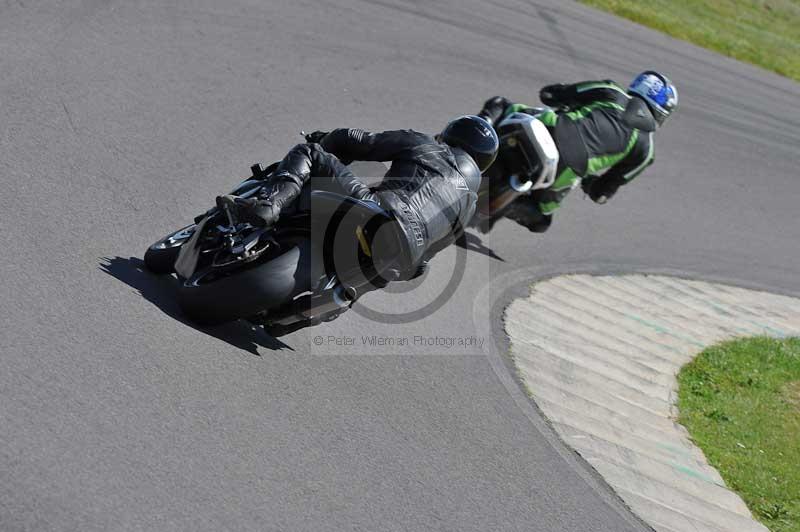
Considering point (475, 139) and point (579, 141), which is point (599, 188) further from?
point (475, 139)

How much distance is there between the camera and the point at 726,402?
25.5ft

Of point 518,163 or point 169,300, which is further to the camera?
point 518,163

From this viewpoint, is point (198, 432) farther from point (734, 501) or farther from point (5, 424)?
point (734, 501)

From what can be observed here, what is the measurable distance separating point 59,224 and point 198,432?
1921 millimetres

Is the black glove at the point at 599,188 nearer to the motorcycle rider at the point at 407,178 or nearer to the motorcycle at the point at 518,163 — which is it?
the motorcycle at the point at 518,163

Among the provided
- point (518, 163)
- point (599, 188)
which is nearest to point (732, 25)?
point (599, 188)

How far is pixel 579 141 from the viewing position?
8.42 meters

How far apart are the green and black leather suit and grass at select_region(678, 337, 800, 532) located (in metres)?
1.79

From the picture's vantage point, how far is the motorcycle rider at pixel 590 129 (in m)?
8.41

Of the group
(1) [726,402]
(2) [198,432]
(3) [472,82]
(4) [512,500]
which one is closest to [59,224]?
(2) [198,432]

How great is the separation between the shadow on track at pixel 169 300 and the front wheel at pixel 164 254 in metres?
0.05

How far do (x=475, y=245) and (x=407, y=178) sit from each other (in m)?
3.52

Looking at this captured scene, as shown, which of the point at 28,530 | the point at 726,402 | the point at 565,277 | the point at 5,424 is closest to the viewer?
the point at 28,530

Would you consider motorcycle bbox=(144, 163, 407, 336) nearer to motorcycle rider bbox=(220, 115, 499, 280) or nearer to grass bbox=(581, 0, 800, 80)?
motorcycle rider bbox=(220, 115, 499, 280)
